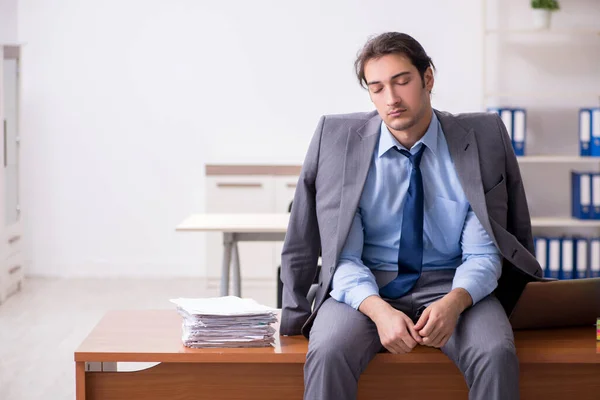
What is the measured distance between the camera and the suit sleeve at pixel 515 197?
236 centimetres

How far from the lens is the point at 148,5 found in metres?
6.26

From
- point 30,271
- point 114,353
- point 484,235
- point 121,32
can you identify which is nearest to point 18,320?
point 30,271

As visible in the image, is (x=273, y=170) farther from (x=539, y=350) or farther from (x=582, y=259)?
(x=539, y=350)

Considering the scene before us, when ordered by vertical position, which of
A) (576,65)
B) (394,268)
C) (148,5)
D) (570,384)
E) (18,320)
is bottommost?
(18,320)

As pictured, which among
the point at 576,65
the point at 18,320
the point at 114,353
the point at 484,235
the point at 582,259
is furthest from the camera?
the point at 576,65

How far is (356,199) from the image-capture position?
229 cm

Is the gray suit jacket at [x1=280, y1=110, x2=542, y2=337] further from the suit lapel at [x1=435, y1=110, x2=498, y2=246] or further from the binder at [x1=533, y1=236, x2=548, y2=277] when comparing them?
the binder at [x1=533, y1=236, x2=548, y2=277]

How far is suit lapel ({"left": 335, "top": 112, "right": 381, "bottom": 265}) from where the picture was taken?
2270mm

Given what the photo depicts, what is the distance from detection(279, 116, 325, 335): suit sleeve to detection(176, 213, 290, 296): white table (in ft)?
5.34

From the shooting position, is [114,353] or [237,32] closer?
[114,353]

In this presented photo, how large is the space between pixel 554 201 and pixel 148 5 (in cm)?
323

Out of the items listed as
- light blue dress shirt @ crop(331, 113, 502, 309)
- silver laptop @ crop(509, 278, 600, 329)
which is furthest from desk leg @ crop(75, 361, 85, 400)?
silver laptop @ crop(509, 278, 600, 329)

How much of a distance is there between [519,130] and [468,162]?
363 centimetres

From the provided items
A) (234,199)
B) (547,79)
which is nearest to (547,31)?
(547,79)
